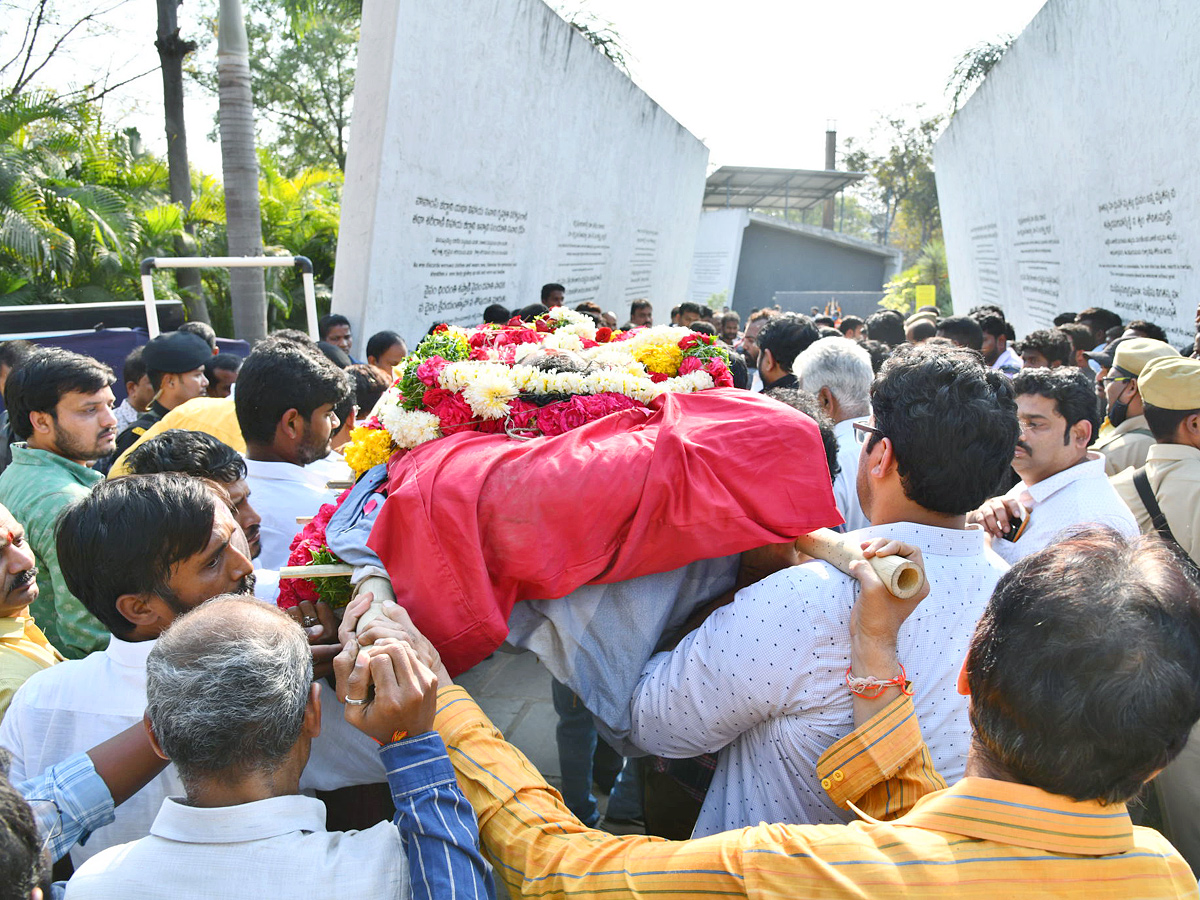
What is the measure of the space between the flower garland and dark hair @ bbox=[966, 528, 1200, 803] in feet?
3.84

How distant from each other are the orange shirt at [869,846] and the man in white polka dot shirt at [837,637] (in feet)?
0.48

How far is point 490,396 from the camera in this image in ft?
7.23

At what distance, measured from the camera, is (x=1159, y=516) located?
3.14 meters

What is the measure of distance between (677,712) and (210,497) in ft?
3.78

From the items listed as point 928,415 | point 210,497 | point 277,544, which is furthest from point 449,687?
point 277,544

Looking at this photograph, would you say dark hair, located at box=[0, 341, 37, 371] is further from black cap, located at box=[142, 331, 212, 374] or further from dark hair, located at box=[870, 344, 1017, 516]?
dark hair, located at box=[870, 344, 1017, 516]

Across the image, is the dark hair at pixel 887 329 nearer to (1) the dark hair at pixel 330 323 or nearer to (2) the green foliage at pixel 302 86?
(1) the dark hair at pixel 330 323

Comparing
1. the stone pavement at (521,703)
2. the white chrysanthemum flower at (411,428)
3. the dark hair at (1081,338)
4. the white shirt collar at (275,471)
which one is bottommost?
the stone pavement at (521,703)

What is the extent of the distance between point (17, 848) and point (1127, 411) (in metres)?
4.81

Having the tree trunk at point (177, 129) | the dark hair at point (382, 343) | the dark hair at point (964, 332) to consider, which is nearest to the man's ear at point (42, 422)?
the dark hair at point (382, 343)

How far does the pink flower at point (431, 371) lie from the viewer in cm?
238

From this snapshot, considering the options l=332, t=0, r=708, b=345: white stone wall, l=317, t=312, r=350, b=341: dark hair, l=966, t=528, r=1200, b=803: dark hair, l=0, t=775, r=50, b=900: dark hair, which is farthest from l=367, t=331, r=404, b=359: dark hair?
l=966, t=528, r=1200, b=803: dark hair

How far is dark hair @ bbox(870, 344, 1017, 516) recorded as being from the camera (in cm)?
181

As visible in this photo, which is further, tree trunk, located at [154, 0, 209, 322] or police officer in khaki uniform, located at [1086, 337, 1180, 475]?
tree trunk, located at [154, 0, 209, 322]
